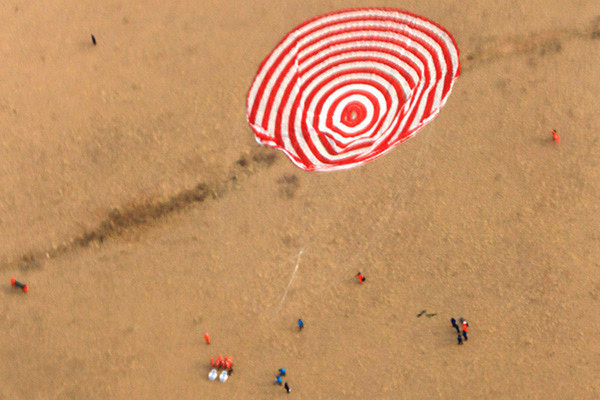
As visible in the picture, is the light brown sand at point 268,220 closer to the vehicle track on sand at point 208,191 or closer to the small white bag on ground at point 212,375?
the vehicle track on sand at point 208,191

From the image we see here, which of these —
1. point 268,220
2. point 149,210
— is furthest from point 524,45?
point 149,210

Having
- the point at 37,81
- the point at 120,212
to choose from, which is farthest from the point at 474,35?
the point at 37,81

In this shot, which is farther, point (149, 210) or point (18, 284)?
point (149, 210)

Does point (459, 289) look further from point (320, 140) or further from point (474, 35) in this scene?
point (474, 35)

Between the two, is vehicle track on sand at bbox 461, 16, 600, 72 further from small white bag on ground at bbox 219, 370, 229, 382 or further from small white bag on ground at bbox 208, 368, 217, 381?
small white bag on ground at bbox 208, 368, 217, 381

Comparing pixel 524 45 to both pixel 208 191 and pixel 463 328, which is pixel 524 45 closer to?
pixel 463 328

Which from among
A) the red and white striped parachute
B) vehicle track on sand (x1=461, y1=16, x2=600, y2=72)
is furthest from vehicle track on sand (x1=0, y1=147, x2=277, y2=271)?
vehicle track on sand (x1=461, y1=16, x2=600, y2=72)
